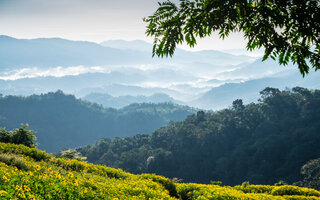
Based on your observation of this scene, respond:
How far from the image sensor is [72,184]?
7.04 m

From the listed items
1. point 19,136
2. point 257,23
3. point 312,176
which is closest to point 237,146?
point 312,176

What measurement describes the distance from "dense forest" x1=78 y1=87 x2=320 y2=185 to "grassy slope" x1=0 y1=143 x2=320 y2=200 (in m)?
49.0

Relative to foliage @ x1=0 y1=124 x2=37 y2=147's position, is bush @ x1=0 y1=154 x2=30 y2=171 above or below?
above

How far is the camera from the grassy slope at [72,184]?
598cm

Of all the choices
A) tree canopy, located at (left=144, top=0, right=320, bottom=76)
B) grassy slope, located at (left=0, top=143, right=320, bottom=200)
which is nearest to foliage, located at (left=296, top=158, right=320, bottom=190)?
grassy slope, located at (left=0, top=143, right=320, bottom=200)

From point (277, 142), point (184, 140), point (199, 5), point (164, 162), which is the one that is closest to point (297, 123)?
point (277, 142)

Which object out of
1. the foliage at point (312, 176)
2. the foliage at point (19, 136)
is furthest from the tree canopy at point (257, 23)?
the foliage at point (312, 176)

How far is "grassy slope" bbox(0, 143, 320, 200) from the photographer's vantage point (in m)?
5.98

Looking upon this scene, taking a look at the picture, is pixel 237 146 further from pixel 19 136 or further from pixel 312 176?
pixel 19 136

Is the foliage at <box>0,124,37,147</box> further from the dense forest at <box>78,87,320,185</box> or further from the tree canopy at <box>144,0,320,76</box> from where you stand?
the dense forest at <box>78,87,320,185</box>

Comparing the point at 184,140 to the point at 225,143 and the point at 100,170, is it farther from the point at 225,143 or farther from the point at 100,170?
the point at 100,170

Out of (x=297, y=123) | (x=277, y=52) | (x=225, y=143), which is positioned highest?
(x=277, y=52)

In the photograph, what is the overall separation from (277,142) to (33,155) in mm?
63698

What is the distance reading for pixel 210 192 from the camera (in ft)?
38.7
